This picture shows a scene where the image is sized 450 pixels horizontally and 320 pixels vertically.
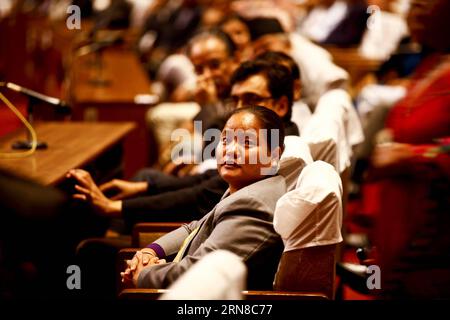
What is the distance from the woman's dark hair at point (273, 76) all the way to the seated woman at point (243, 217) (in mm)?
471

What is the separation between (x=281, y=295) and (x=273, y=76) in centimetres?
96

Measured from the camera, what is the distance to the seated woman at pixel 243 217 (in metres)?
1.96

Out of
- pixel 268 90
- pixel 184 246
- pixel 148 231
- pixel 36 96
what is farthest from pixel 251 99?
pixel 36 96

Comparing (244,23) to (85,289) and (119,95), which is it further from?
(85,289)

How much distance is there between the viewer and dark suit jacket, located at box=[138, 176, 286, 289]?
1.95m

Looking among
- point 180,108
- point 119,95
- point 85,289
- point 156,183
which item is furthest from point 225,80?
point 119,95

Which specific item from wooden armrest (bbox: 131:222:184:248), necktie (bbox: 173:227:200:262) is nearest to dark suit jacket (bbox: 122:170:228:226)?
wooden armrest (bbox: 131:222:184:248)

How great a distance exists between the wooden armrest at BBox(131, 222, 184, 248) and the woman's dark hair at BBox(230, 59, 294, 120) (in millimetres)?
560

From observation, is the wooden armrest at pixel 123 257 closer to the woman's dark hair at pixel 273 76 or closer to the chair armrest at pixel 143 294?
the chair armrest at pixel 143 294

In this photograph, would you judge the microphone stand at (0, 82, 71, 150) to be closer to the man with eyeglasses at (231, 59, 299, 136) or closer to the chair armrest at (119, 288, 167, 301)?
the man with eyeglasses at (231, 59, 299, 136)

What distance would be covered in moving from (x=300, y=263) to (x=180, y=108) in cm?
320

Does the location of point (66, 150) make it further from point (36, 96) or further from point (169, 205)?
point (169, 205)

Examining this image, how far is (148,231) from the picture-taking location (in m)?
2.61

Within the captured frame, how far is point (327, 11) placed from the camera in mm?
7727
